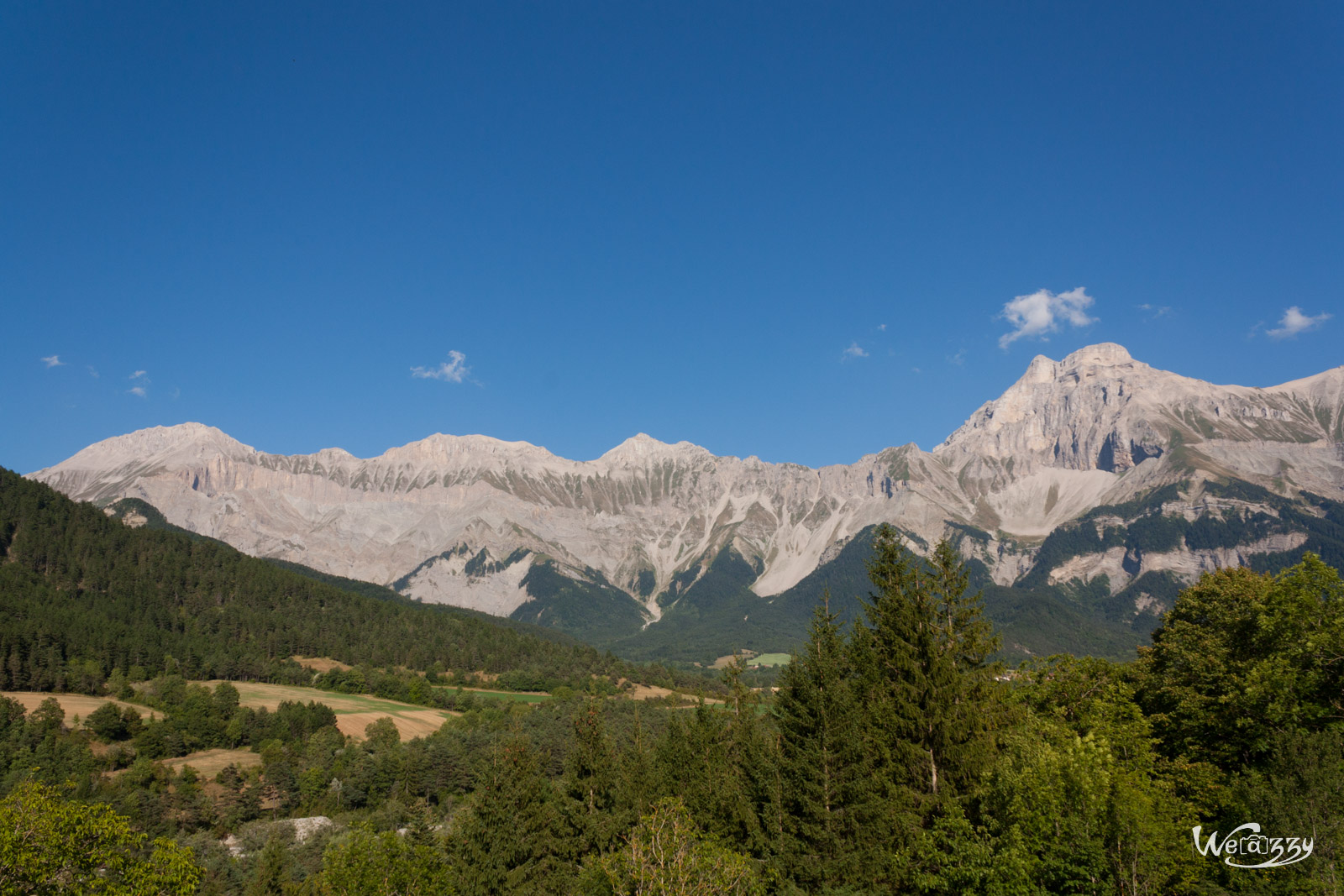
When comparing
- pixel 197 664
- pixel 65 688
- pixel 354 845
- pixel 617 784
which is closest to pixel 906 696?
pixel 617 784

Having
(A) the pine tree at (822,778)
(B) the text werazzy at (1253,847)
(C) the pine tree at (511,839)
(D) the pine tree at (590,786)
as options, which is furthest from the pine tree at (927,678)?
(C) the pine tree at (511,839)

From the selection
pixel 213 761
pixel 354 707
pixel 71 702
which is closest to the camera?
pixel 213 761

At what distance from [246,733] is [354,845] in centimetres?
11381

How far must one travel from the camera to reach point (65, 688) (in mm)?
150000

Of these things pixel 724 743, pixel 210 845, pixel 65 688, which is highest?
pixel 724 743

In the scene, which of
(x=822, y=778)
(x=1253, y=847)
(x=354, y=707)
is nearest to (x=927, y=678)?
(x=822, y=778)

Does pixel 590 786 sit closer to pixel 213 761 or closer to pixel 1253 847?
pixel 1253 847

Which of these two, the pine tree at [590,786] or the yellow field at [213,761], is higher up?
the pine tree at [590,786]

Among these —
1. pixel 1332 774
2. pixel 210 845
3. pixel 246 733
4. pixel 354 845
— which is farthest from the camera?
pixel 246 733

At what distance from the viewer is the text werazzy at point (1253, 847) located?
96.1 ft

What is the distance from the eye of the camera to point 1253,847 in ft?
102

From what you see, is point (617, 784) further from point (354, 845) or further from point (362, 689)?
point (362, 689)

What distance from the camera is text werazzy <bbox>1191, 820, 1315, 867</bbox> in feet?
96.1

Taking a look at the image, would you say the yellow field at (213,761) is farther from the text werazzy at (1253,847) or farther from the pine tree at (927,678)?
the text werazzy at (1253,847)
